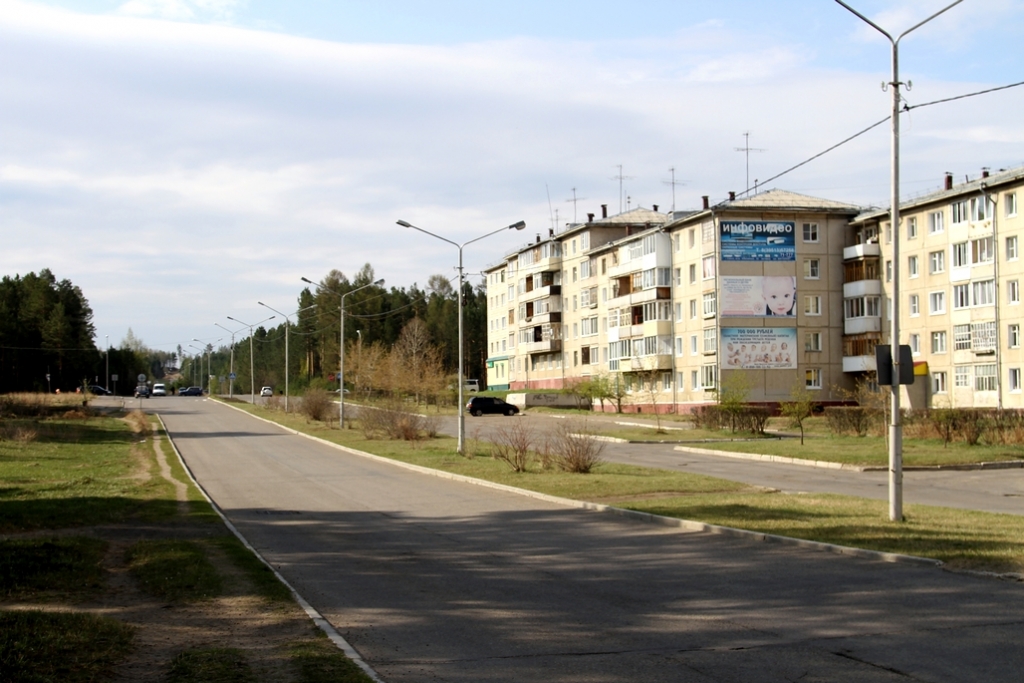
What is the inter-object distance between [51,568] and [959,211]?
5584 cm

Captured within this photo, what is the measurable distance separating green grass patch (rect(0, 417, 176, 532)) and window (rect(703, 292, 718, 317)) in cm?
3762

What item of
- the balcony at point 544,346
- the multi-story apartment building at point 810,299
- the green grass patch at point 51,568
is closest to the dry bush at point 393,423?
the multi-story apartment building at point 810,299

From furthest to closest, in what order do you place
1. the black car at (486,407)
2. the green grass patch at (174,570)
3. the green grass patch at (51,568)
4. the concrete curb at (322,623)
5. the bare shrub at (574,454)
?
A: the black car at (486,407), the bare shrub at (574,454), the green grass patch at (174,570), the green grass patch at (51,568), the concrete curb at (322,623)

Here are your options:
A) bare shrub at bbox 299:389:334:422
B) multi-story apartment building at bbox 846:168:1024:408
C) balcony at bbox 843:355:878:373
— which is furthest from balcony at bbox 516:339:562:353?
bare shrub at bbox 299:389:334:422

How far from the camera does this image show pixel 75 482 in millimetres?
23484

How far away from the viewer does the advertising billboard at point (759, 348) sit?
64.8 meters

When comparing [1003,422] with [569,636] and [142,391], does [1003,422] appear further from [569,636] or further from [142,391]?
[142,391]

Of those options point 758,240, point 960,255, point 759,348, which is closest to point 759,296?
point 759,348

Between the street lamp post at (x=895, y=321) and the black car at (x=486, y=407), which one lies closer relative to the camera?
the street lamp post at (x=895, y=321)

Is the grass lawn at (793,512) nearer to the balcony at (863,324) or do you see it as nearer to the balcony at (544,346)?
the balcony at (863,324)

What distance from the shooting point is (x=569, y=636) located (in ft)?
28.0

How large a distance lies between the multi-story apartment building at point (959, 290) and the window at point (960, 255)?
0.18 feet

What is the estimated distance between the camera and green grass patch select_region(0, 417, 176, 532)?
56.4 feet

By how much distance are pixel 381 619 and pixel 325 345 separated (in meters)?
116
